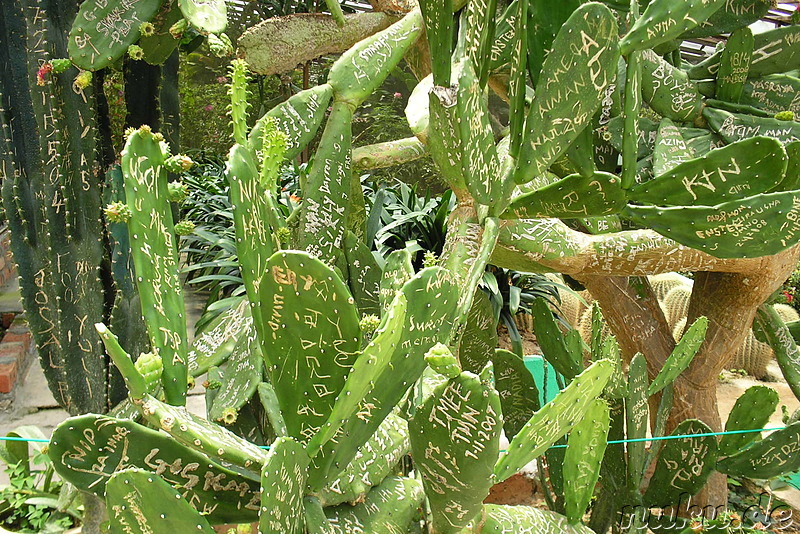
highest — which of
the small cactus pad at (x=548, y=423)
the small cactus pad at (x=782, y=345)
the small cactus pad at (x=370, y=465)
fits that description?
the small cactus pad at (x=548, y=423)

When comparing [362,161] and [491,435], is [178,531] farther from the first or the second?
[362,161]

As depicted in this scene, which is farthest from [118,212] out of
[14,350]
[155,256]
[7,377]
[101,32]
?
[14,350]

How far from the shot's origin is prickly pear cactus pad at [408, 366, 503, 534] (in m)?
0.57

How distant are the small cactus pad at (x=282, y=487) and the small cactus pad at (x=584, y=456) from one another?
0.47m

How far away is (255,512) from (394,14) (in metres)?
1.15

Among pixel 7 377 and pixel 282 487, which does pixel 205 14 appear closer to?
pixel 282 487

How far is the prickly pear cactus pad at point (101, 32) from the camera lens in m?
1.11

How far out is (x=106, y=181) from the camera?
1245mm

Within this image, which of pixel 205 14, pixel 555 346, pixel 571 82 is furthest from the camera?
pixel 555 346

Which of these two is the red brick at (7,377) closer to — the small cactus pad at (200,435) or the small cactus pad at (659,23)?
the small cactus pad at (200,435)

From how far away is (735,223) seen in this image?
0.90 meters

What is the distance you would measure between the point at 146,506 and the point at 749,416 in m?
1.19

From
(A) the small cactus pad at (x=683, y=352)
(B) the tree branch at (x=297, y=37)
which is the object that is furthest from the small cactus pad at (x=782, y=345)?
(B) the tree branch at (x=297, y=37)

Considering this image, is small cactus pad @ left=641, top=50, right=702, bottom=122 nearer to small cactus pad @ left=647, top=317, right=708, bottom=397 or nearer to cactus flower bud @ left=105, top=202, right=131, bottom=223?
small cactus pad @ left=647, top=317, right=708, bottom=397
